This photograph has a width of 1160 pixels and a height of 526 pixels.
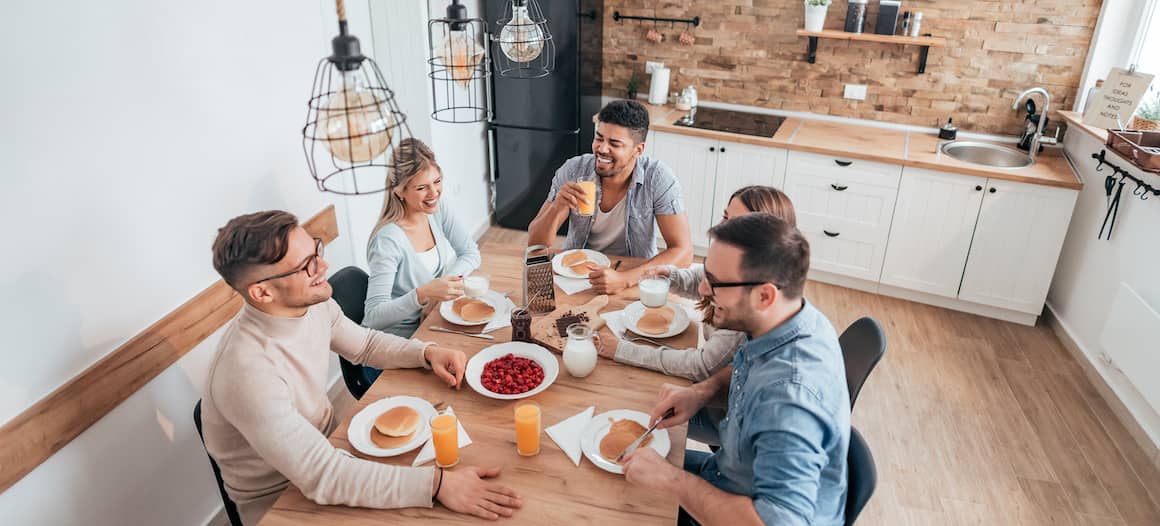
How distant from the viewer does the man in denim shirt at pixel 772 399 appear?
1336 mm

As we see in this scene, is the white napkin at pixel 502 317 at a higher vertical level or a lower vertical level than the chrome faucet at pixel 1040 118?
lower

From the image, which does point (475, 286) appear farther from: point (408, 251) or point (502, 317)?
point (408, 251)

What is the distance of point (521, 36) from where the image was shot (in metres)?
2.09

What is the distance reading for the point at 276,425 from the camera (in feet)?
5.09

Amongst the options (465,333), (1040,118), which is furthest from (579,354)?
(1040,118)

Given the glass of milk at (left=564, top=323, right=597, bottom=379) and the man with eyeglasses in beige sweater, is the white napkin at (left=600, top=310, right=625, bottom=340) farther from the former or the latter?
the man with eyeglasses in beige sweater

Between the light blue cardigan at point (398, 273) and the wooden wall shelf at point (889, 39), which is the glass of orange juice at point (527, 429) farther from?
the wooden wall shelf at point (889, 39)

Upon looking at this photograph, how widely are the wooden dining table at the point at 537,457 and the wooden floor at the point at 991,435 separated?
4.34ft

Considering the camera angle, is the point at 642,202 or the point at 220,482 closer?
the point at 220,482

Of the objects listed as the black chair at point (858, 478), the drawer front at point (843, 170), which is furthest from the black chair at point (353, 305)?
the drawer front at point (843, 170)

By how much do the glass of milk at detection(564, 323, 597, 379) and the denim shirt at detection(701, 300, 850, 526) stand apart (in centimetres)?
41

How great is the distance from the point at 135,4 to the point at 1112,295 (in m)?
4.07

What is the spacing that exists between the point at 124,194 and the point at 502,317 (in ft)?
3.72

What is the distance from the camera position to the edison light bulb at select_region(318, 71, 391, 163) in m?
1.35
